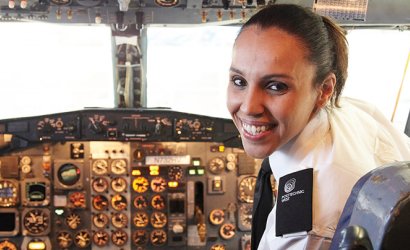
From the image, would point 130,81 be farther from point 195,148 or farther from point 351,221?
point 351,221

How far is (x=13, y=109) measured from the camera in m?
4.95

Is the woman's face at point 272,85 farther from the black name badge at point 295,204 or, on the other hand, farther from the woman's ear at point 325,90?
the black name badge at point 295,204

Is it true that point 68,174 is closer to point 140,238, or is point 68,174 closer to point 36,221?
point 36,221

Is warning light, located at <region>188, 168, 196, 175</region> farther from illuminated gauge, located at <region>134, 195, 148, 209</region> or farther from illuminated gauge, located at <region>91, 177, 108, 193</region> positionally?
illuminated gauge, located at <region>91, 177, 108, 193</region>

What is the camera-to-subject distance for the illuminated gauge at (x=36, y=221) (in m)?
4.55

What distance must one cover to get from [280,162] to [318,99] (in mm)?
223

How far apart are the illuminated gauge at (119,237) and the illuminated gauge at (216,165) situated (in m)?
1.09

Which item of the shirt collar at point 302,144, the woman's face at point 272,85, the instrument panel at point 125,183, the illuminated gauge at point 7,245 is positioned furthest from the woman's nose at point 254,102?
the illuminated gauge at point 7,245

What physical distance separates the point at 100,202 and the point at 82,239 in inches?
16.0

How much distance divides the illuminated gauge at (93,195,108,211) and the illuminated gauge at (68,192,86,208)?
0.11 metres

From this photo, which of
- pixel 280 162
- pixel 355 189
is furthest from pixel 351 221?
pixel 280 162

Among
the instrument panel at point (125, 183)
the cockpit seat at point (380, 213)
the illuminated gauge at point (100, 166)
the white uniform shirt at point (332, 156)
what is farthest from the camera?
the illuminated gauge at point (100, 166)

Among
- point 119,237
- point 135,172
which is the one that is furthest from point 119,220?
point 135,172

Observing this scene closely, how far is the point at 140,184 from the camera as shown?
15.3ft
